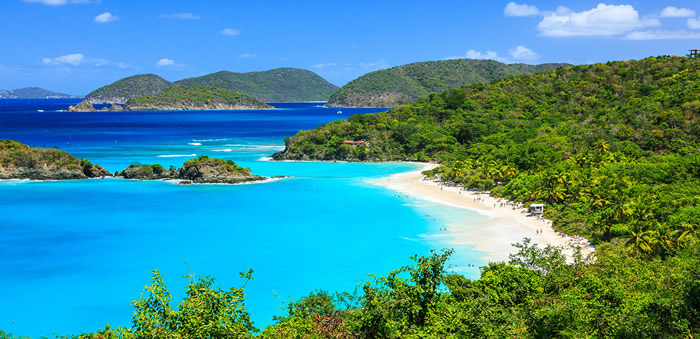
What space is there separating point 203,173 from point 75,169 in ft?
54.8

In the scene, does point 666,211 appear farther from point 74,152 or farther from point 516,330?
point 74,152

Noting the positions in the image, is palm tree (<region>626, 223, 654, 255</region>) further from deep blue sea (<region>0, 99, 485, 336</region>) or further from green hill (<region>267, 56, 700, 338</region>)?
deep blue sea (<region>0, 99, 485, 336</region>)

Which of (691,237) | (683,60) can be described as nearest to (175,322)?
(691,237)

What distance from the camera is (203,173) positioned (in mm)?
62312

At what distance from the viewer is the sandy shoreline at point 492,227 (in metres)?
33.8

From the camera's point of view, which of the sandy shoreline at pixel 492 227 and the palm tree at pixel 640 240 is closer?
the palm tree at pixel 640 240

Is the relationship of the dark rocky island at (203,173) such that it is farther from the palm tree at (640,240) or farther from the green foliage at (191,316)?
the green foliage at (191,316)

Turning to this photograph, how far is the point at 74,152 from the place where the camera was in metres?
86.4

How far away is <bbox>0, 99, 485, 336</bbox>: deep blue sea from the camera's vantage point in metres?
27.6

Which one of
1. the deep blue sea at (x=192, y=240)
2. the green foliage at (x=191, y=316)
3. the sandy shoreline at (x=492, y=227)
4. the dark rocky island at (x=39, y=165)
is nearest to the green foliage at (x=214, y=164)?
the deep blue sea at (x=192, y=240)

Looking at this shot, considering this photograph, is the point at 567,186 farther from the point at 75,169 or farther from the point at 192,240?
the point at 75,169

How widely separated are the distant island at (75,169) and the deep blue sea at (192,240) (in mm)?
2442

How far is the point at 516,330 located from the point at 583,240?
2116 cm

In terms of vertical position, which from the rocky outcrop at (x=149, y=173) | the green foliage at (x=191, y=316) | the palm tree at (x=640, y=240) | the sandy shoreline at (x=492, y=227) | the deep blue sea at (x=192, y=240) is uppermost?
the green foliage at (x=191, y=316)
